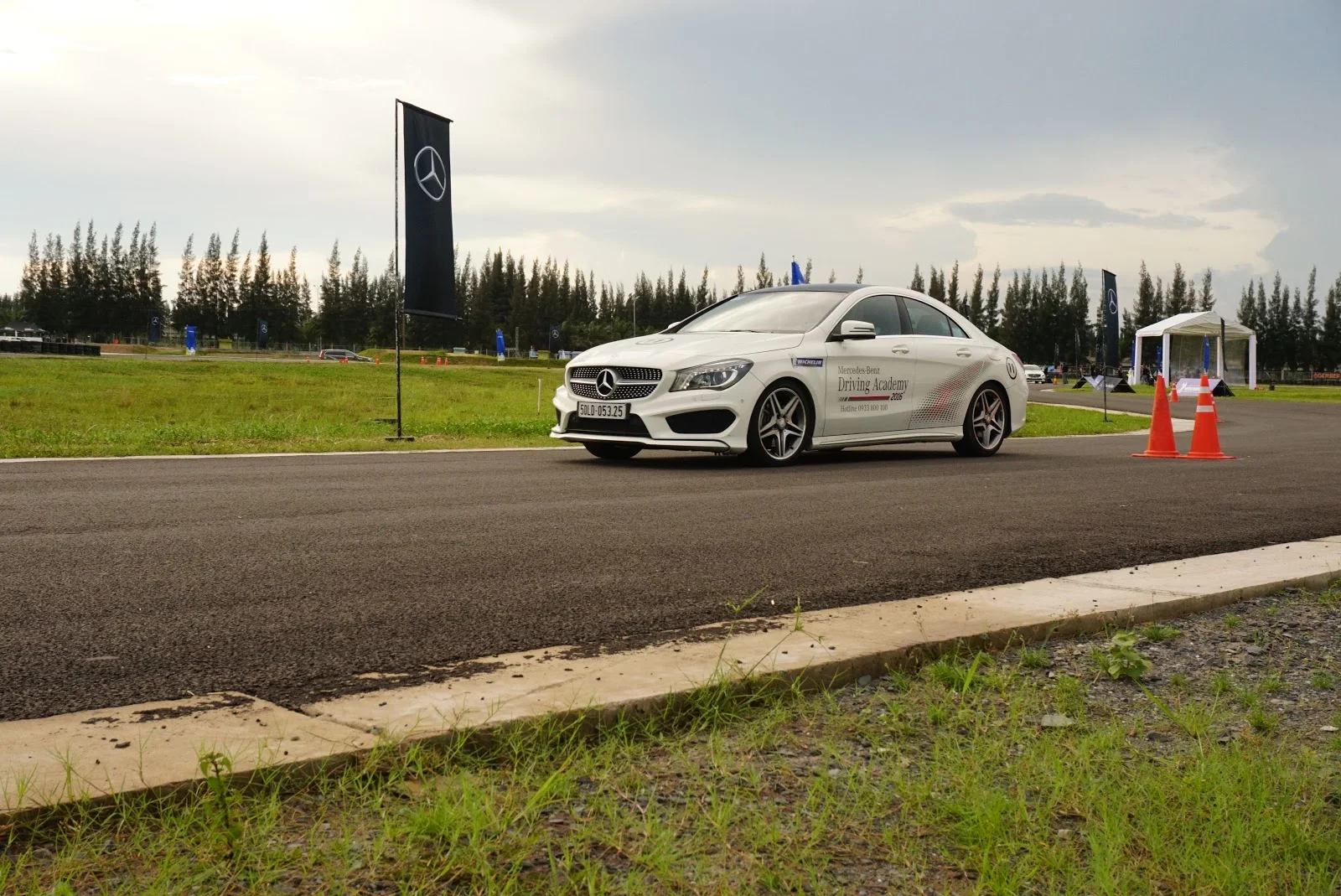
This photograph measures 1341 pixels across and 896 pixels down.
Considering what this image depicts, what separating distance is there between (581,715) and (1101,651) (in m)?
1.74

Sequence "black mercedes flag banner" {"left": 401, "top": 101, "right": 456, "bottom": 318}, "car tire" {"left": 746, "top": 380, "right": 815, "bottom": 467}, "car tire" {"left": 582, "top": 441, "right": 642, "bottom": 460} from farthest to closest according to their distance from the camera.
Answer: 1. "black mercedes flag banner" {"left": 401, "top": 101, "right": 456, "bottom": 318}
2. "car tire" {"left": 582, "top": 441, "right": 642, "bottom": 460}
3. "car tire" {"left": 746, "top": 380, "right": 815, "bottom": 467}

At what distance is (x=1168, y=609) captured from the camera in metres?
4.28

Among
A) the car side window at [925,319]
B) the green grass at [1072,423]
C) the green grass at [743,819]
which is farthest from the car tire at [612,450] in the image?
the green grass at [743,819]

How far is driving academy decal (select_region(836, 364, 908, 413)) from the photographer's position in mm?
10609

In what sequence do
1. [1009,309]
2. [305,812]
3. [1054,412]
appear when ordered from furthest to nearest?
[1009,309], [1054,412], [305,812]

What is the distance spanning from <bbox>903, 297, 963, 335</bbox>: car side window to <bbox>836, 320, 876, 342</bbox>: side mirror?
4.25 feet

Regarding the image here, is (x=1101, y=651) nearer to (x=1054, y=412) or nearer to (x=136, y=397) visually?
(x=1054, y=412)

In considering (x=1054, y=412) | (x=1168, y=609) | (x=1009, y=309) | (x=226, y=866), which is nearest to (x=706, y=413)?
(x=1168, y=609)

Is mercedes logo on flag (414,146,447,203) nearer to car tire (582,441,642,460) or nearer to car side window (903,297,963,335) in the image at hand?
car tire (582,441,642,460)

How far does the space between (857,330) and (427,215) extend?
6.11 meters

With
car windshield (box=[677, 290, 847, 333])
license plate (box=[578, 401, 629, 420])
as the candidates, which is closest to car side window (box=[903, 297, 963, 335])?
car windshield (box=[677, 290, 847, 333])

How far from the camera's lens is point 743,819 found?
7.75 ft

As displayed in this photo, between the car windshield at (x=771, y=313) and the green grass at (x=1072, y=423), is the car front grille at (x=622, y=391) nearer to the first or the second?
the car windshield at (x=771, y=313)

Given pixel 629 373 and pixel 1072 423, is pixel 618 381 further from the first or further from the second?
pixel 1072 423
